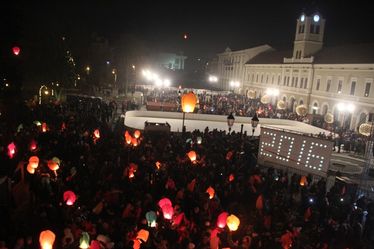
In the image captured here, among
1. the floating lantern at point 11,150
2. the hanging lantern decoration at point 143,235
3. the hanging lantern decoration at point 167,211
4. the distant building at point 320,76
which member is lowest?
the hanging lantern decoration at point 143,235

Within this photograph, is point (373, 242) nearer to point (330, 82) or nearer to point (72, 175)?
point (72, 175)

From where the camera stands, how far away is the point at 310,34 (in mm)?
46781

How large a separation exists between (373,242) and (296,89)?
36.7 meters

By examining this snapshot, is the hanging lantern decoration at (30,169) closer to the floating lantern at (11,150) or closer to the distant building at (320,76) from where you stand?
the floating lantern at (11,150)

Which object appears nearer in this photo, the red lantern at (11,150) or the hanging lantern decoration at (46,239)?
the hanging lantern decoration at (46,239)

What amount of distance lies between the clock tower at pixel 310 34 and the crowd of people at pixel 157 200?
3401 cm

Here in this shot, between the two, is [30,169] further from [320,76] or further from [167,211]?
[320,76]

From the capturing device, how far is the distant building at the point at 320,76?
35.0 metres

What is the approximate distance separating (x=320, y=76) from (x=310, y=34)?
7.38 metres

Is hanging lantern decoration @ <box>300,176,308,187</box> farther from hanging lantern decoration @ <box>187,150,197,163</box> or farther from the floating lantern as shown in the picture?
the floating lantern

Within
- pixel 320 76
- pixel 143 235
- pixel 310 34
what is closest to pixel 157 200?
pixel 143 235

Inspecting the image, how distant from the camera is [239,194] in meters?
12.0

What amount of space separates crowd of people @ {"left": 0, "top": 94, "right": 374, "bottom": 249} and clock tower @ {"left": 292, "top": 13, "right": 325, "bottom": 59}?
3401 centimetres

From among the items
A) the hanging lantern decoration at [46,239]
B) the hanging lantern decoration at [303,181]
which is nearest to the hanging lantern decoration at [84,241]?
the hanging lantern decoration at [46,239]
